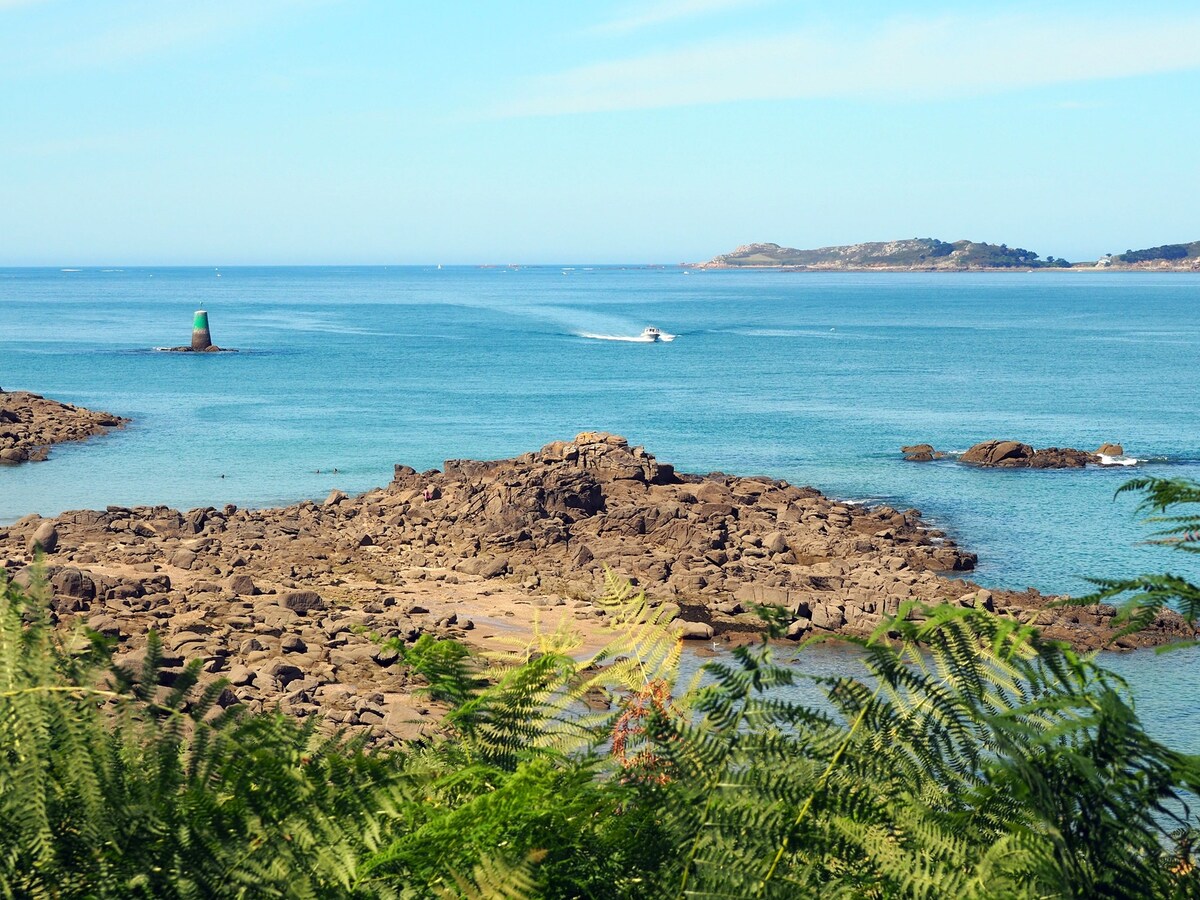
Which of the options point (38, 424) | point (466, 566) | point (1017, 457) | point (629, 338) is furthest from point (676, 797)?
point (629, 338)

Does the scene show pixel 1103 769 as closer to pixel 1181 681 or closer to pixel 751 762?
pixel 751 762

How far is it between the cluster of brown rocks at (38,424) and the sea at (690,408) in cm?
128

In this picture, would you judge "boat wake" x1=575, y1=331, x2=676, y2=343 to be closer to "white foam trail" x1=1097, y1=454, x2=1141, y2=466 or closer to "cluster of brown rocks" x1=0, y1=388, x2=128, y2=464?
"cluster of brown rocks" x1=0, y1=388, x2=128, y2=464

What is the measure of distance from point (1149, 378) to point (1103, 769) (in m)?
86.4

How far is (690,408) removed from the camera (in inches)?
2633

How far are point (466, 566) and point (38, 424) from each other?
102 feet

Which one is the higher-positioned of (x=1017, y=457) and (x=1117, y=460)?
(x=1017, y=457)

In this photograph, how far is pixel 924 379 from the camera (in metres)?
80.9

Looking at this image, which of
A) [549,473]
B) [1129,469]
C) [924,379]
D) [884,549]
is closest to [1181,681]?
[884,549]

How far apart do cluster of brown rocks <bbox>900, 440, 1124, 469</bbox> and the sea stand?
93 centimetres

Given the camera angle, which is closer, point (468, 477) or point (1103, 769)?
point (1103, 769)

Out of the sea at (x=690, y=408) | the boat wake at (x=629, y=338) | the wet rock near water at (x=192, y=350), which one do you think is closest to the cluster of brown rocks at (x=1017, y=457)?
the sea at (x=690, y=408)

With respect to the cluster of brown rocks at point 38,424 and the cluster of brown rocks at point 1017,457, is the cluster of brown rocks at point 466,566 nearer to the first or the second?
the cluster of brown rocks at point 1017,457

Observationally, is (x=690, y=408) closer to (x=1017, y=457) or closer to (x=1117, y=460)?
(x=1017, y=457)
